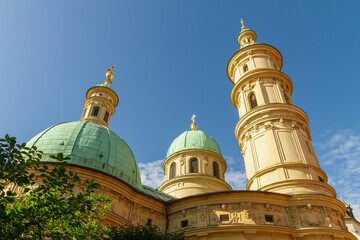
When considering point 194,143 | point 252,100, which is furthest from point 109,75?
point 252,100

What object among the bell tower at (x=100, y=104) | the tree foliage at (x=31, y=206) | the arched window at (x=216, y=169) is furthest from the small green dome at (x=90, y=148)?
the arched window at (x=216, y=169)

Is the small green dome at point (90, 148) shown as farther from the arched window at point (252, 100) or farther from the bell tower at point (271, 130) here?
the arched window at point (252, 100)

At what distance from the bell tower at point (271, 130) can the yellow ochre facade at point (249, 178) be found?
0.07m

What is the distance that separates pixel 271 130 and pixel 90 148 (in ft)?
44.0

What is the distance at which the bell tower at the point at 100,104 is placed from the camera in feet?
93.6

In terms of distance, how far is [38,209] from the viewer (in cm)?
808

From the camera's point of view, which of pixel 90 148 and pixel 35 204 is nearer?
pixel 35 204

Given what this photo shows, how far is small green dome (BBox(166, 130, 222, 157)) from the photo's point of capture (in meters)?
31.8

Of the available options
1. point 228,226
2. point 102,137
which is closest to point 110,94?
point 102,137

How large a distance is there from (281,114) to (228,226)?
34.3 ft

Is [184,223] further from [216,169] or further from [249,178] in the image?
[216,169]

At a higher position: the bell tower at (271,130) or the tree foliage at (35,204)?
the bell tower at (271,130)

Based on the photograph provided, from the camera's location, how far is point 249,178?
2214 cm

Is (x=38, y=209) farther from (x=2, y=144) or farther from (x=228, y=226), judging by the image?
(x=228, y=226)
